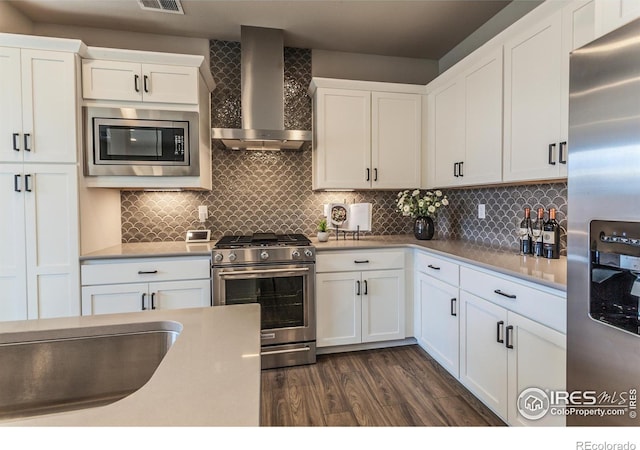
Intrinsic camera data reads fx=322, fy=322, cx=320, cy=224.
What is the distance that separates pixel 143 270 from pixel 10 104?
1.39 metres

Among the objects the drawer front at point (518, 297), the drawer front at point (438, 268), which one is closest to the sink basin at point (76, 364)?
the drawer front at point (518, 297)

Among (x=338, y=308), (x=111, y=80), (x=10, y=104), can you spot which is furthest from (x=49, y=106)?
(x=338, y=308)

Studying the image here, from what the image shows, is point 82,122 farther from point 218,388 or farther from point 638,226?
point 638,226

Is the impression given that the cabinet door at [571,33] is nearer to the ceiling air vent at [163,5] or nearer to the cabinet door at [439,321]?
the cabinet door at [439,321]

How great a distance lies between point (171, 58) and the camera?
2.47 m

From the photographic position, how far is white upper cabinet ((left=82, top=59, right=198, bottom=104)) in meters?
2.36

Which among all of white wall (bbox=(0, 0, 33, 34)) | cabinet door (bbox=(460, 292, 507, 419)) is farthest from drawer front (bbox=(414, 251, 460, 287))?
white wall (bbox=(0, 0, 33, 34))

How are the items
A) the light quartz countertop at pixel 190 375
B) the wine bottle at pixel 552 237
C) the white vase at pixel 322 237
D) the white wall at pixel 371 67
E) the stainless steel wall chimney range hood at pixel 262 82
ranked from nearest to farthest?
the light quartz countertop at pixel 190 375, the wine bottle at pixel 552 237, the stainless steel wall chimney range hood at pixel 262 82, the white vase at pixel 322 237, the white wall at pixel 371 67

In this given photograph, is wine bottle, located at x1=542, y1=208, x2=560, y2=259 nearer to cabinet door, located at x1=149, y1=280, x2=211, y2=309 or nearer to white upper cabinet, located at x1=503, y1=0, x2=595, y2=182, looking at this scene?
white upper cabinet, located at x1=503, y1=0, x2=595, y2=182

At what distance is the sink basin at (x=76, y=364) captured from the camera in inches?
35.8

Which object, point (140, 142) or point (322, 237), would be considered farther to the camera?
point (322, 237)

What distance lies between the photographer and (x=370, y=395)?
213cm

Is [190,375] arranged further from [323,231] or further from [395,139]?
[395,139]

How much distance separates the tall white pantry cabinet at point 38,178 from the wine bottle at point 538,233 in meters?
3.11
